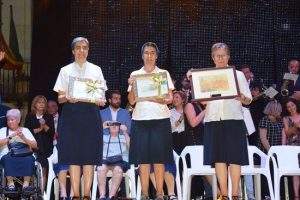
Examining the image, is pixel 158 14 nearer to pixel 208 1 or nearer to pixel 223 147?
pixel 208 1

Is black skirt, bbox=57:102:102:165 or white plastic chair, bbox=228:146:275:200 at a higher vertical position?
black skirt, bbox=57:102:102:165

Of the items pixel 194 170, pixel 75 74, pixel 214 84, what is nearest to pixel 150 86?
pixel 214 84

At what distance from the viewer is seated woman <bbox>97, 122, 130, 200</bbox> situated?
747 cm

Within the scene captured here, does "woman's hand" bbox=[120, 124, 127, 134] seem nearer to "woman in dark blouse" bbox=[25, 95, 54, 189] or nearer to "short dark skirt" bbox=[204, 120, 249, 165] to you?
"woman in dark blouse" bbox=[25, 95, 54, 189]

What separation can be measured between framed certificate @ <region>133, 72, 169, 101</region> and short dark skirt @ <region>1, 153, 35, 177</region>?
185 centimetres

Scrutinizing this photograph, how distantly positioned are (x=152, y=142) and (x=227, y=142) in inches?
31.4

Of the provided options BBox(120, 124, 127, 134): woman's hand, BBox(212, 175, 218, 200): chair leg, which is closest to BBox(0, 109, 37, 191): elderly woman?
BBox(120, 124, 127, 134): woman's hand

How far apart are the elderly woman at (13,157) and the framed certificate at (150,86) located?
181 centimetres

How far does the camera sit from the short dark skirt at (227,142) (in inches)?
248

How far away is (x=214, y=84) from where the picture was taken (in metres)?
6.46

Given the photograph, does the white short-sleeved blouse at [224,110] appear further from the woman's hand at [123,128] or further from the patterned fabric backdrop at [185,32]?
the patterned fabric backdrop at [185,32]

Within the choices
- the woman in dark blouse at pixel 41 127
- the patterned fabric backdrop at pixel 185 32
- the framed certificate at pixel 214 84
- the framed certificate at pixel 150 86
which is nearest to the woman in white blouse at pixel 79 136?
the framed certificate at pixel 150 86

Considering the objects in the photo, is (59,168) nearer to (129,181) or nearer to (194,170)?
(129,181)

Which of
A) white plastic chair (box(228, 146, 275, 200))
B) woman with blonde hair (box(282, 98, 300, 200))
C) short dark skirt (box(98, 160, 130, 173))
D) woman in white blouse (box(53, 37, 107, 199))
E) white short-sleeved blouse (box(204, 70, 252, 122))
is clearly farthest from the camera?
woman with blonde hair (box(282, 98, 300, 200))
